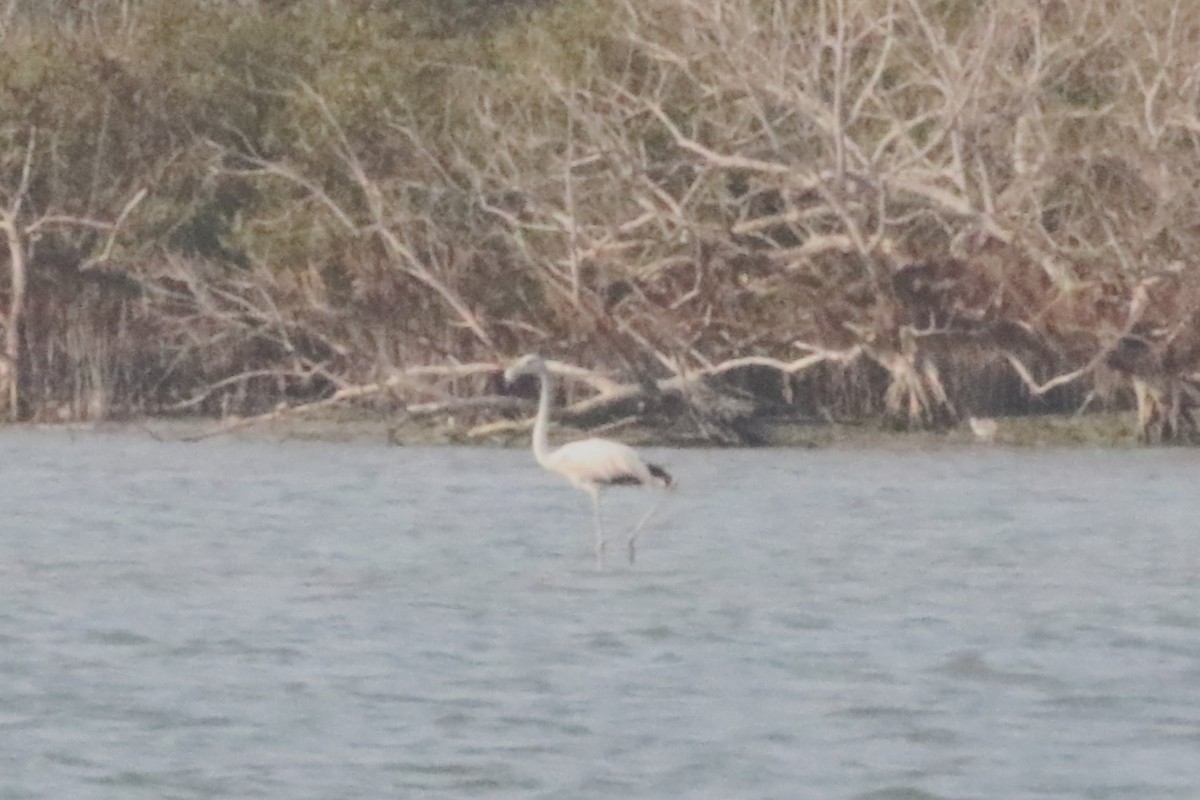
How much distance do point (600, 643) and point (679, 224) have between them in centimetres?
1357

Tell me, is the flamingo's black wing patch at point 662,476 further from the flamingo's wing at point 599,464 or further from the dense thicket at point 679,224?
the dense thicket at point 679,224

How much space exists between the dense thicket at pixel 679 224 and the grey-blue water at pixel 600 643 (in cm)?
377

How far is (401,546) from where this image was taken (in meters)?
16.8

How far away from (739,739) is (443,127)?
2174 cm

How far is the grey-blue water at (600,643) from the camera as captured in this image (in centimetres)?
905

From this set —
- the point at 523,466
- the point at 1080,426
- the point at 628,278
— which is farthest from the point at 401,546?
the point at 1080,426

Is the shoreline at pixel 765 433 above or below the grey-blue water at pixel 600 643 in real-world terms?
above

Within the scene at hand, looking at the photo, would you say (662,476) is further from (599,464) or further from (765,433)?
(765,433)

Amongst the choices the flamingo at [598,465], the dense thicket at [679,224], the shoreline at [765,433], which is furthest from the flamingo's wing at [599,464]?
the shoreline at [765,433]

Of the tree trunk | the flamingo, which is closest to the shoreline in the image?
the tree trunk

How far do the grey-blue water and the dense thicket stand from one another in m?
3.77

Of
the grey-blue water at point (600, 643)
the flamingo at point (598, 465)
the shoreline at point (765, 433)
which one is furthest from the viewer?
the shoreline at point (765, 433)

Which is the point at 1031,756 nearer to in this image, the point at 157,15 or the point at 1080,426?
the point at 1080,426

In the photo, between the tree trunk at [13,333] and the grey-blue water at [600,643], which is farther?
the tree trunk at [13,333]
